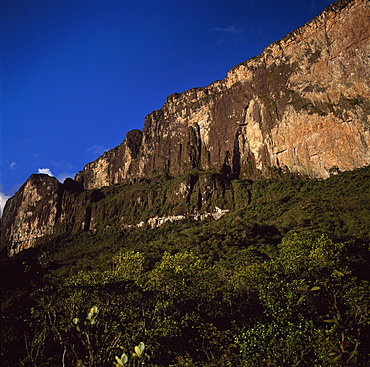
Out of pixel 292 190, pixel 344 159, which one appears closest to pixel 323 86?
pixel 344 159

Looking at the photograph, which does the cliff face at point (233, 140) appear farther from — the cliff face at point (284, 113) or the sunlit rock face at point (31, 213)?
the sunlit rock face at point (31, 213)

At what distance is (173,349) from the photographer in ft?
57.0

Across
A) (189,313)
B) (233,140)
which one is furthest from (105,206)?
(189,313)

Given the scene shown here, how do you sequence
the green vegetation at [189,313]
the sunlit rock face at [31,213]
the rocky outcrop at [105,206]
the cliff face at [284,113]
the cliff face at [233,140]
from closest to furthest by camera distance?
the green vegetation at [189,313], the cliff face at [284,113], the cliff face at [233,140], the rocky outcrop at [105,206], the sunlit rock face at [31,213]

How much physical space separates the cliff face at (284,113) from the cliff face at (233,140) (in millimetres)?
361

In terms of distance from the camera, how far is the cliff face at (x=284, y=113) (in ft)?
284

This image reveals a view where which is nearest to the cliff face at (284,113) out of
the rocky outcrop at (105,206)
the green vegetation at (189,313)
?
the rocky outcrop at (105,206)

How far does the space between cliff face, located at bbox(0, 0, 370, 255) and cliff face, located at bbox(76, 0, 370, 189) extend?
36 cm

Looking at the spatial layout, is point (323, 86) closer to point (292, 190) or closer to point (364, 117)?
point (364, 117)

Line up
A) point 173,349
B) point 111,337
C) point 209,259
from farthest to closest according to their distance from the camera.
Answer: point 209,259
point 173,349
point 111,337

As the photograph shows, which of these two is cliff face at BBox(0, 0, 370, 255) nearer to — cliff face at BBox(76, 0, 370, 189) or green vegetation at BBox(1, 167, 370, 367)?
cliff face at BBox(76, 0, 370, 189)

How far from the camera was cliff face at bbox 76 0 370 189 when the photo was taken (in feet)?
284

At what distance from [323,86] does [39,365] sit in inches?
4205

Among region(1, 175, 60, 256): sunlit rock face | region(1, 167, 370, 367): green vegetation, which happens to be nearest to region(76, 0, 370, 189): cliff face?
region(1, 175, 60, 256): sunlit rock face
